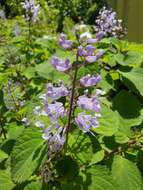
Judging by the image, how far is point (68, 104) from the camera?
192cm

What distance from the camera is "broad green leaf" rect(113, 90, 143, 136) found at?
214 centimetres

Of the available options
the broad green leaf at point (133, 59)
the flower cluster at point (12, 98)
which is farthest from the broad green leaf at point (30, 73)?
the broad green leaf at point (133, 59)

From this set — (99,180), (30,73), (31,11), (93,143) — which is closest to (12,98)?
(30,73)

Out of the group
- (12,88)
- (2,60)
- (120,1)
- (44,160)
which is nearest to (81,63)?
(44,160)

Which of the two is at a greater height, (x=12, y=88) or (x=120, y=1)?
(x=12, y=88)

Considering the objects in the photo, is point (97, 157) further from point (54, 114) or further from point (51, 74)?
point (51, 74)

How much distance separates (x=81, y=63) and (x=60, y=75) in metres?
0.46

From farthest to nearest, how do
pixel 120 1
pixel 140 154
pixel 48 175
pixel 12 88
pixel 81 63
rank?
pixel 120 1 < pixel 12 88 < pixel 140 154 < pixel 48 175 < pixel 81 63

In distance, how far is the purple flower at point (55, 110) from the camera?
1832 millimetres

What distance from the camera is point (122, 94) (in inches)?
89.5

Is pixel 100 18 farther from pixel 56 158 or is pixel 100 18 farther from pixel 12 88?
pixel 56 158

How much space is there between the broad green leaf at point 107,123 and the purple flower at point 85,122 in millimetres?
131

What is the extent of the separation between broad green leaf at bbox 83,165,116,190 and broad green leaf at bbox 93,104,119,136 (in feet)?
0.44

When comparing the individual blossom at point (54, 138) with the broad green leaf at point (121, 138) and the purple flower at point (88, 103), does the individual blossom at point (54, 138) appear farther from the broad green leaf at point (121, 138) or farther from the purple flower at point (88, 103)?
the broad green leaf at point (121, 138)
